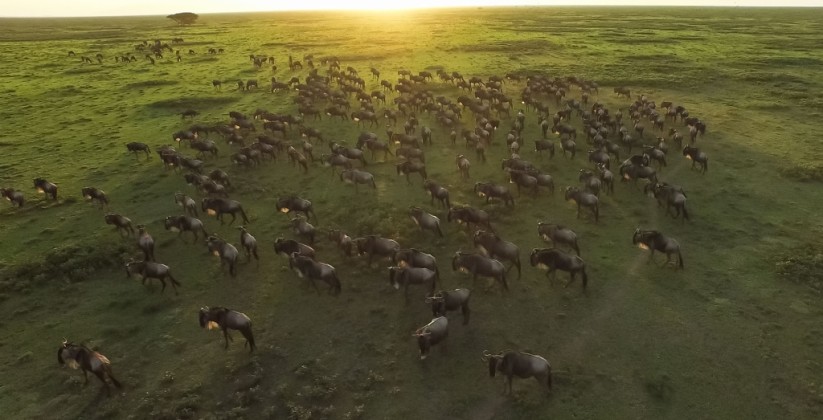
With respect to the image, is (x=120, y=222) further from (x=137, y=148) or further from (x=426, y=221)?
(x=426, y=221)

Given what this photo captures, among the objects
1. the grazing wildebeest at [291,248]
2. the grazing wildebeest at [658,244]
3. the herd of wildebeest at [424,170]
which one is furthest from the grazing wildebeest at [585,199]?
the grazing wildebeest at [291,248]

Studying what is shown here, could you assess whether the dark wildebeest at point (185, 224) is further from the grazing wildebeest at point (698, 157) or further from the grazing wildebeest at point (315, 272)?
the grazing wildebeest at point (698, 157)

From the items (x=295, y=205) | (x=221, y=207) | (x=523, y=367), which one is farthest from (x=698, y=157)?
(x=221, y=207)

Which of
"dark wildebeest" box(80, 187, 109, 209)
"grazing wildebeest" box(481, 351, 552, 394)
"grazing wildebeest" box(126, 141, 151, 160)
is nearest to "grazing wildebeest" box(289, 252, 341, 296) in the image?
"grazing wildebeest" box(481, 351, 552, 394)

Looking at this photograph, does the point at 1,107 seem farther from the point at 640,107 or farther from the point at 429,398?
the point at 640,107

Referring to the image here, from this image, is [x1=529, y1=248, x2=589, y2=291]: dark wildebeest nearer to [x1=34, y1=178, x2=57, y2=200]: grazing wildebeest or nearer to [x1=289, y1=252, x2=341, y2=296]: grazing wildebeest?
[x1=289, y1=252, x2=341, y2=296]: grazing wildebeest
